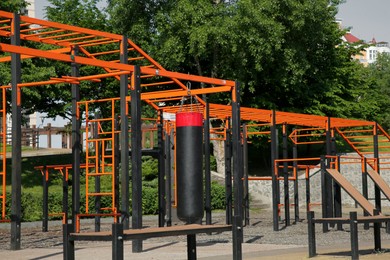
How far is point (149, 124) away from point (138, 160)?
31.4 metres

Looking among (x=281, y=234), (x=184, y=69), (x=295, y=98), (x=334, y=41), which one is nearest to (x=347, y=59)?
(x=334, y=41)

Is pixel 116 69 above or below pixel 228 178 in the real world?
above

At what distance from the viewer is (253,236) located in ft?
58.2

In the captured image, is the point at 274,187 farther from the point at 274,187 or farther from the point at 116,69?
the point at 116,69

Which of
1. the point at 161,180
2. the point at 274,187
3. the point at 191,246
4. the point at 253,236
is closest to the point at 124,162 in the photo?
the point at 191,246

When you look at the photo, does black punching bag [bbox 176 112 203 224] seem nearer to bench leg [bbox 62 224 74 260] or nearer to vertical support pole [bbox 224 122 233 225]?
bench leg [bbox 62 224 74 260]

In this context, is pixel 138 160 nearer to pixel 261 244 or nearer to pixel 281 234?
pixel 261 244

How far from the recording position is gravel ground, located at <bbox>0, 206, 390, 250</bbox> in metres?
16.0

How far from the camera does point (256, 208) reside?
29.3m

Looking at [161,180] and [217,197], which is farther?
[217,197]

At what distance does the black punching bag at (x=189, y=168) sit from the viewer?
10438 mm

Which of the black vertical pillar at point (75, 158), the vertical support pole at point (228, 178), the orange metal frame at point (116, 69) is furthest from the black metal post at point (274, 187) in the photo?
the black vertical pillar at point (75, 158)

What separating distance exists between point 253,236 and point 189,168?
7685mm

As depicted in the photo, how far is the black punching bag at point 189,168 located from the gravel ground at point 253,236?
550 centimetres
